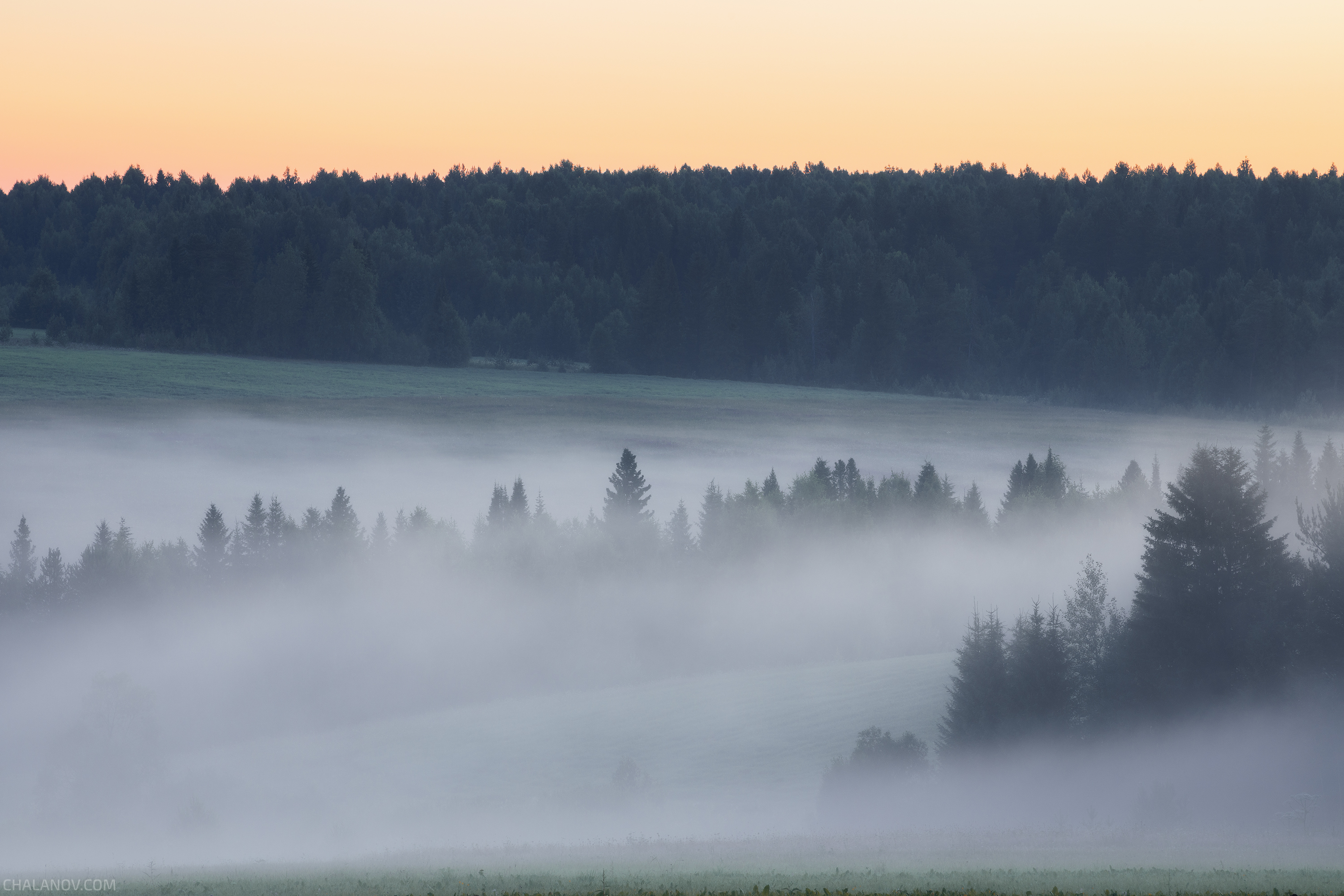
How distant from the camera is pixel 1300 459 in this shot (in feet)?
477

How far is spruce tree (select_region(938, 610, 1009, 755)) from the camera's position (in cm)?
6625

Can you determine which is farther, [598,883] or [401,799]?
[401,799]

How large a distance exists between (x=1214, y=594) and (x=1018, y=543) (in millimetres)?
102892

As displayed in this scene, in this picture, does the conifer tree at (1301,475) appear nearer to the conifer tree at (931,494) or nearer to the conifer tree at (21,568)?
the conifer tree at (931,494)

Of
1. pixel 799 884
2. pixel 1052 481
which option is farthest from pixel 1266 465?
pixel 799 884

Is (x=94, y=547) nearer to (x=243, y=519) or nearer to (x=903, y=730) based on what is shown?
(x=243, y=519)

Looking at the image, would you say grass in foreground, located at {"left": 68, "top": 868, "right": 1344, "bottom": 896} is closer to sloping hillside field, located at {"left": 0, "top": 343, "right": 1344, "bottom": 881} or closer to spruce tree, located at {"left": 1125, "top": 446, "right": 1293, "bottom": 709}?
sloping hillside field, located at {"left": 0, "top": 343, "right": 1344, "bottom": 881}

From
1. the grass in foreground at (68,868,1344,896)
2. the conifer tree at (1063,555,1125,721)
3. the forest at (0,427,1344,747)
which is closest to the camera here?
the grass in foreground at (68,868,1344,896)

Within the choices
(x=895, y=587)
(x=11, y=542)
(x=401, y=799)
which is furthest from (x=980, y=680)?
(x=11, y=542)

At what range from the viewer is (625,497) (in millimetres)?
160625

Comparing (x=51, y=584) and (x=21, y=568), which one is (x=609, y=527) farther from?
(x=21, y=568)

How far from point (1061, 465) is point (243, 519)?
313 feet

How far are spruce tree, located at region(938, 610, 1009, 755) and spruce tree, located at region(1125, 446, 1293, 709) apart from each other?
21.1 feet

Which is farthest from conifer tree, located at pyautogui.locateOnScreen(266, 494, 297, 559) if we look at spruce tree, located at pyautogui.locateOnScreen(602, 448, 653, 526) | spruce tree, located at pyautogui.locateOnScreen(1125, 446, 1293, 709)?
spruce tree, located at pyautogui.locateOnScreen(1125, 446, 1293, 709)
